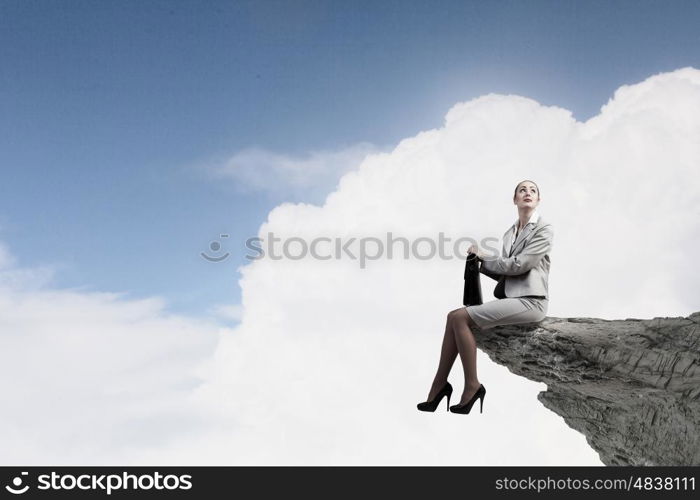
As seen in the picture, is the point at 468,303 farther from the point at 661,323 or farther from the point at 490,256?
the point at 661,323

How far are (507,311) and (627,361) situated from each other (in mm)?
1677

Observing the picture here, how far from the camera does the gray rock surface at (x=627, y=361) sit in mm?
7766

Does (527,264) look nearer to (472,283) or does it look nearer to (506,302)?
(506,302)

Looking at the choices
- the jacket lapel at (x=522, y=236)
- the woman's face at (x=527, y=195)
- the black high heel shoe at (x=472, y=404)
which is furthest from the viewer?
the woman's face at (x=527, y=195)

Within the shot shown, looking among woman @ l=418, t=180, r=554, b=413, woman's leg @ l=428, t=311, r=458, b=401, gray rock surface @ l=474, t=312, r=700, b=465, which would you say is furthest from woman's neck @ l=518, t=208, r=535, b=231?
woman's leg @ l=428, t=311, r=458, b=401

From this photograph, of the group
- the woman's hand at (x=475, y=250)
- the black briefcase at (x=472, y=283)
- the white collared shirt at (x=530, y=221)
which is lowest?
the black briefcase at (x=472, y=283)

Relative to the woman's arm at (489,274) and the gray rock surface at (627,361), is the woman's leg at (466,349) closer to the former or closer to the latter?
the woman's arm at (489,274)

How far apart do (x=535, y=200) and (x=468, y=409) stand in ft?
8.44

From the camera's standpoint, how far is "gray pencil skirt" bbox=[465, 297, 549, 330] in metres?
7.34

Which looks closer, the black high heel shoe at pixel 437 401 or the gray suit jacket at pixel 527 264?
the black high heel shoe at pixel 437 401

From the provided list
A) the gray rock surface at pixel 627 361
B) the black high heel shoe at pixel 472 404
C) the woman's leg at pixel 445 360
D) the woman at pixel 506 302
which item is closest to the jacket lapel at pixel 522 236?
the woman at pixel 506 302

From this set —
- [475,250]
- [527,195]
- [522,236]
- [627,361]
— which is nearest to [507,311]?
Result: [475,250]

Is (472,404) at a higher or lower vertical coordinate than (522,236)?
lower

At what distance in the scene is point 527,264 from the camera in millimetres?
7398
